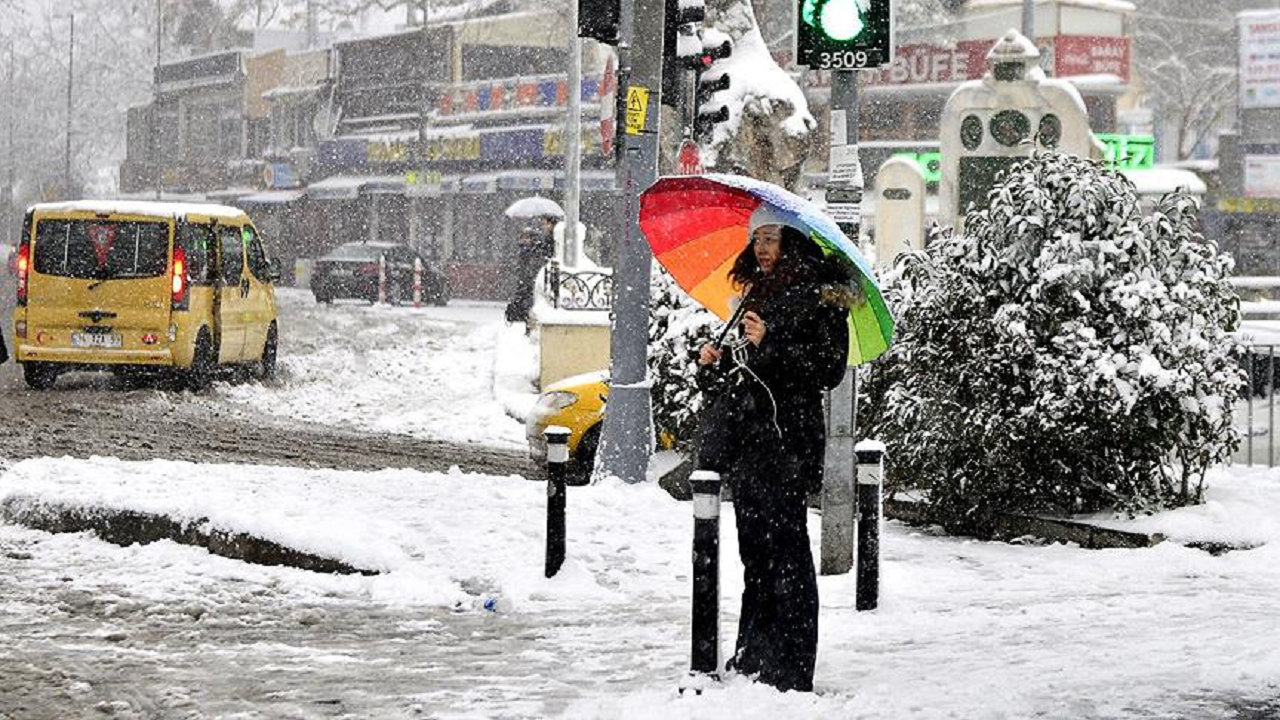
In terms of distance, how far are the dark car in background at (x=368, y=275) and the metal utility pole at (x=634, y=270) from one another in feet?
112

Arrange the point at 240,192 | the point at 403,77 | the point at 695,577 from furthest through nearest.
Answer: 1. the point at 240,192
2. the point at 403,77
3. the point at 695,577

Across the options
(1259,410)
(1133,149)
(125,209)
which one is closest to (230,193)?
(1133,149)

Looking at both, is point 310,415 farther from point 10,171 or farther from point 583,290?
point 10,171

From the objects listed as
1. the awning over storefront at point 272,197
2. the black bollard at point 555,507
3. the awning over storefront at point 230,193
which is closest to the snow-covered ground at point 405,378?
the black bollard at point 555,507

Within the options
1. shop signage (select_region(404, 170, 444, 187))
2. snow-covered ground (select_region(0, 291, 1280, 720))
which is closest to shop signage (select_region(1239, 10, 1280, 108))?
shop signage (select_region(404, 170, 444, 187))

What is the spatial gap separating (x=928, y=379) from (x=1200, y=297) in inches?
63.6

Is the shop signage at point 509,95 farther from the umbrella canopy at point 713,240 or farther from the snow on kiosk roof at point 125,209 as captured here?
the umbrella canopy at point 713,240

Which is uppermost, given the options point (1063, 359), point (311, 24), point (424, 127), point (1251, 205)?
point (311, 24)

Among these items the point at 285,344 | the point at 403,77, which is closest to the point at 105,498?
the point at 285,344

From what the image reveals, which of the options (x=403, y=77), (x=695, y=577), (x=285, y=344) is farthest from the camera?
(x=403, y=77)

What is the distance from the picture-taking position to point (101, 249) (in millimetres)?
20688

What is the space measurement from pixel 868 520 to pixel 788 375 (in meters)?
1.99

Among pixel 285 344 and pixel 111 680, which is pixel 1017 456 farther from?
pixel 285 344

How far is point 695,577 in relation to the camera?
23.0 ft
